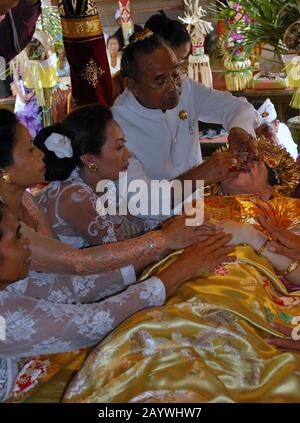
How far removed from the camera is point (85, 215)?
7.20 feet

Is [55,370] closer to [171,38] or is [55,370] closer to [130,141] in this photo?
[130,141]

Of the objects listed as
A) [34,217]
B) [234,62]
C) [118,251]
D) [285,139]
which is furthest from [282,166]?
[234,62]

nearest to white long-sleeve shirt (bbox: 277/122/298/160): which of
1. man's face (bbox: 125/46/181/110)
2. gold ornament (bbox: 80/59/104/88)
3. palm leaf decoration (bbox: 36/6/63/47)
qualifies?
gold ornament (bbox: 80/59/104/88)

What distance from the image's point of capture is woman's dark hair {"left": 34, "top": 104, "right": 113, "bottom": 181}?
7.50ft

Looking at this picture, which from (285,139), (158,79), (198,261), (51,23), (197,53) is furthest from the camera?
(51,23)

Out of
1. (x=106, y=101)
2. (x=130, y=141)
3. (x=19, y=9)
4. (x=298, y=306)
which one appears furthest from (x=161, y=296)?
(x=19, y=9)

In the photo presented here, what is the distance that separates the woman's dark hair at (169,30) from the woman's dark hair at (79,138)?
121 centimetres

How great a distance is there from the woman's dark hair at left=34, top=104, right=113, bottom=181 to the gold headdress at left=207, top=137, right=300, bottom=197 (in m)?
0.54

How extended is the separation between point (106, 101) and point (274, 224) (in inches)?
63.4

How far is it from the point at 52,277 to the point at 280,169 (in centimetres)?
110

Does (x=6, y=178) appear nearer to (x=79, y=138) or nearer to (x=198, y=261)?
(x=79, y=138)

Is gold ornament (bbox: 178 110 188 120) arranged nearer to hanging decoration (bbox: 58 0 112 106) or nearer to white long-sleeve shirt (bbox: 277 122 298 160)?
hanging decoration (bbox: 58 0 112 106)

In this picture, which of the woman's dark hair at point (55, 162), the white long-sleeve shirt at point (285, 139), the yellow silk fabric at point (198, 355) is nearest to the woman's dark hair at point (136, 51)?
the woman's dark hair at point (55, 162)

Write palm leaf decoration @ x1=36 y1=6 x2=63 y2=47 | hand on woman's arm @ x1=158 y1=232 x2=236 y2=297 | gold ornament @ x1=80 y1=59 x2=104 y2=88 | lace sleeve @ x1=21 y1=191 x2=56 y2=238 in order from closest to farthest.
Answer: hand on woman's arm @ x1=158 y1=232 x2=236 y2=297 < lace sleeve @ x1=21 y1=191 x2=56 y2=238 < gold ornament @ x1=80 y1=59 x2=104 y2=88 < palm leaf decoration @ x1=36 y1=6 x2=63 y2=47
